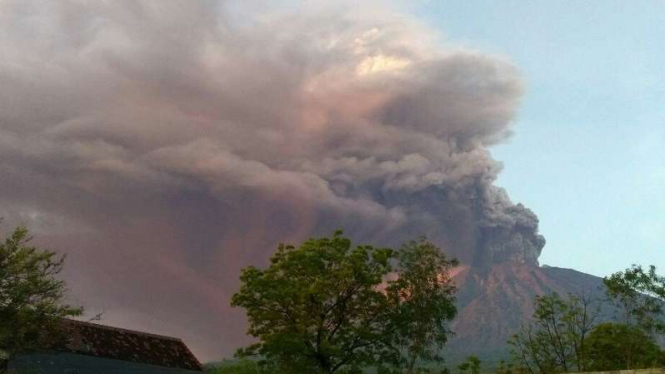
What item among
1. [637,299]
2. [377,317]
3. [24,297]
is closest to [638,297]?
[637,299]

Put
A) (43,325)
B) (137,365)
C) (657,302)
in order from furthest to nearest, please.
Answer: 1. (137,365)
2. (657,302)
3. (43,325)

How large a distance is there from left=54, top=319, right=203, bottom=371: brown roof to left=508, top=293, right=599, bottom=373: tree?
35798 mm

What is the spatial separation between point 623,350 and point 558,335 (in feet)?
24.4

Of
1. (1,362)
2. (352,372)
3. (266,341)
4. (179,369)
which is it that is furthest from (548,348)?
(1,362)

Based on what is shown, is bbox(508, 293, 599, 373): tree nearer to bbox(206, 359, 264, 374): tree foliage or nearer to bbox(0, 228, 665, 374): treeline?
bbox(0, 228, 665, 374): treeline

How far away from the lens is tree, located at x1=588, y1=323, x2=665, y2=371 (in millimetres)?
53688

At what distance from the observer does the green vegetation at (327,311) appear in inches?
1800

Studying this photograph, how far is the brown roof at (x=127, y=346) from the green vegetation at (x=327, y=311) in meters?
19.1

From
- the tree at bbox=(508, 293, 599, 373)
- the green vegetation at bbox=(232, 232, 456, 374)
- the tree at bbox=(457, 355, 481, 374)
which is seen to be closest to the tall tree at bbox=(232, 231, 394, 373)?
the green vegetation at bbox=(232, 232, 456, 374)

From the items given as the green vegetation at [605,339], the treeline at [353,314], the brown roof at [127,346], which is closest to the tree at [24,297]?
the treeline at [353,314]

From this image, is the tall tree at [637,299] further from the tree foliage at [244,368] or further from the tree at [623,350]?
the tree foliage at [244,368]

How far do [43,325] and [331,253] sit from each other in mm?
20537

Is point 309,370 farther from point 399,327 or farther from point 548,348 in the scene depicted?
point 548,348

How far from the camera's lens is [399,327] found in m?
50.6
